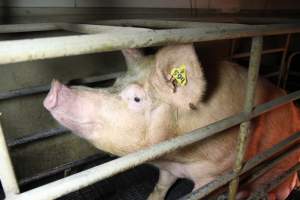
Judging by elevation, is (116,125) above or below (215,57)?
below

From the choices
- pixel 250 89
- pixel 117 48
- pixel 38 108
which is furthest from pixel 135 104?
pixel 38 108

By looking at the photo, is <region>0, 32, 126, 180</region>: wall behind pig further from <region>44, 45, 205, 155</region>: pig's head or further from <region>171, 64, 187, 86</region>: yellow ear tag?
<region>171, 64, 187, 86</region>: yellow ear tag

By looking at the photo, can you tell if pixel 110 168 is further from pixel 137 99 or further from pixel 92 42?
pixel 137 99

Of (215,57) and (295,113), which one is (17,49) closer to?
(215,57)

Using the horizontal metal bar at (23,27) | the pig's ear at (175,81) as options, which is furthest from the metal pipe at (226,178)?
the horizontal metal bar at (23,27)

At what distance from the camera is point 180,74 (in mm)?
1604

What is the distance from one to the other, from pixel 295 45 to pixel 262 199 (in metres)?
5.18

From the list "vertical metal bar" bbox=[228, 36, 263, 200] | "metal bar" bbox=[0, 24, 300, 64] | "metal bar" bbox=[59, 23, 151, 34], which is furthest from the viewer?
"vertical metal bar" bbox=[228, 36, 263, 200]

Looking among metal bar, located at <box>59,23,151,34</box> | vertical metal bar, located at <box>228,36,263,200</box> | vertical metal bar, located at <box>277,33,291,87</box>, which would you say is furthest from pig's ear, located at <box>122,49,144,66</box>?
vertical metal bar, located at <box>277,33,291,87</box>

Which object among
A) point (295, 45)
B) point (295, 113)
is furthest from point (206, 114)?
point (295, 45)

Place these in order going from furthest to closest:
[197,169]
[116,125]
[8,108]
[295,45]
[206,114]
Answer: [295,45]
[8,108]
[197,169]
[206,114]
[116,125]

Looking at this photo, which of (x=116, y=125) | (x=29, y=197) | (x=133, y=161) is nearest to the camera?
(x=29, y=197)

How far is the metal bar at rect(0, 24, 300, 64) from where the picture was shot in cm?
77

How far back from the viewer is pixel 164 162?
7.75 ft
